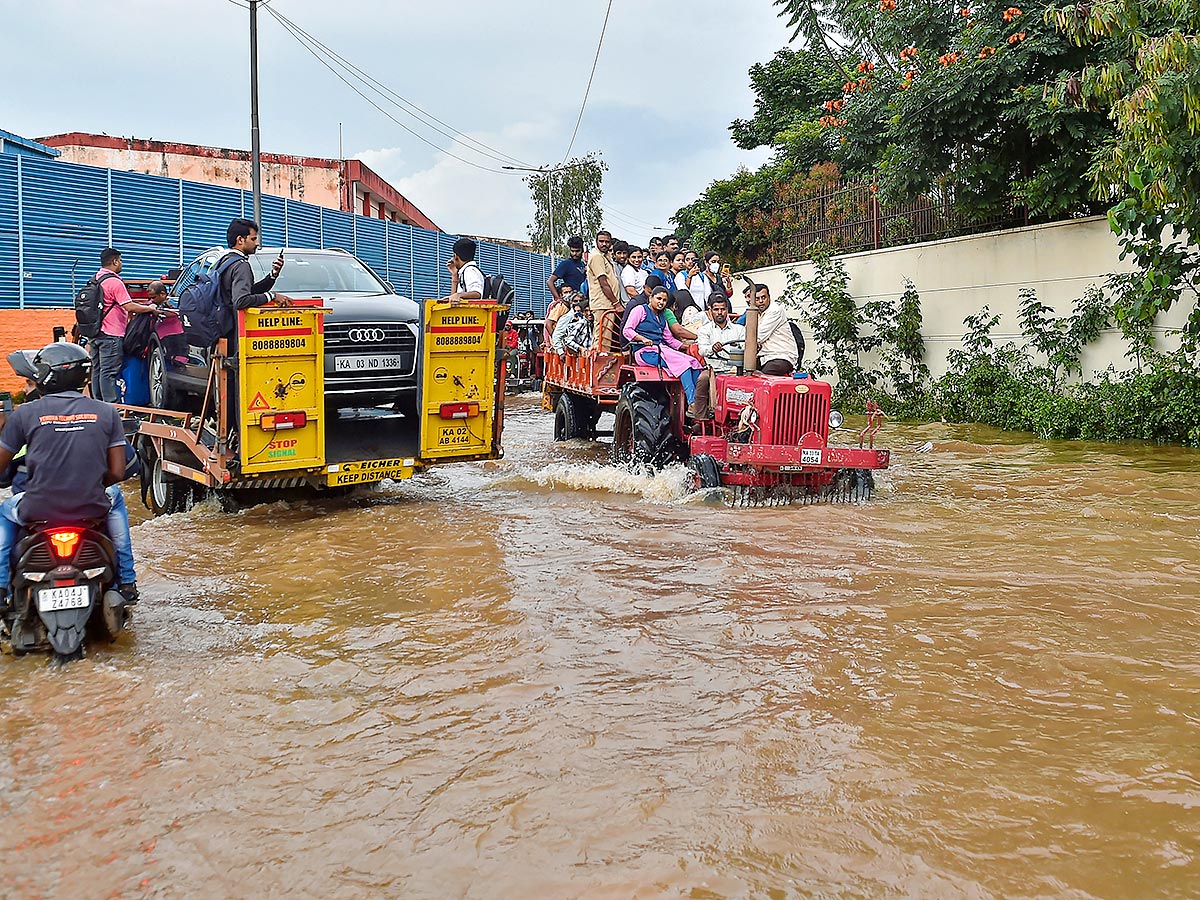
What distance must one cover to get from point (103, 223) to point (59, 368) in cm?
1670

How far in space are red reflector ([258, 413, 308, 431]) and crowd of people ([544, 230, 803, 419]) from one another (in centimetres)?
360

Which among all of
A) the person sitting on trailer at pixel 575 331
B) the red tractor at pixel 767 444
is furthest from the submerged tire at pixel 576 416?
Answer: the red tractor at pixel 767 444

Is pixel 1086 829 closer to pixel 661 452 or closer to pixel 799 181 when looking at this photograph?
pixel 661 452

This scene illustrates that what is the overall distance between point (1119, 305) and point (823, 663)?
9.17m

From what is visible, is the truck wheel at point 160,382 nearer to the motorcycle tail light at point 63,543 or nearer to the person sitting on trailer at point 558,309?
the motorcycle tail light at point 63,543

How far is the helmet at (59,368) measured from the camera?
5441 mm

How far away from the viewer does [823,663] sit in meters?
5.24

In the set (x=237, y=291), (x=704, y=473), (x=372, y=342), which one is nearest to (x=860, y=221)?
(x=704, y=473)

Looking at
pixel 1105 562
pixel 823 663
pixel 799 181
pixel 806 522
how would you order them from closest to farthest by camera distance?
pixel 823 663
pixel 1105 562
pixel 806 522
pixel 799 181

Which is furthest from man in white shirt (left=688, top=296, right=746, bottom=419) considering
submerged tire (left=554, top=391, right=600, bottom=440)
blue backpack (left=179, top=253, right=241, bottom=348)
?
blue backpack (left=179, top=253, right=241, bottom=348)

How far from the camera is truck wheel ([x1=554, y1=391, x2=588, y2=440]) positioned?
46.4ft

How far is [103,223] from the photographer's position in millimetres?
20375

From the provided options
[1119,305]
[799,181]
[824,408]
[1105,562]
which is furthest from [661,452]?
[799,181]

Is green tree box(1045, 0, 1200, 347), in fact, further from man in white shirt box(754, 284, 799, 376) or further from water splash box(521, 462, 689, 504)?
water splash box(521, 462, 689, 504)
